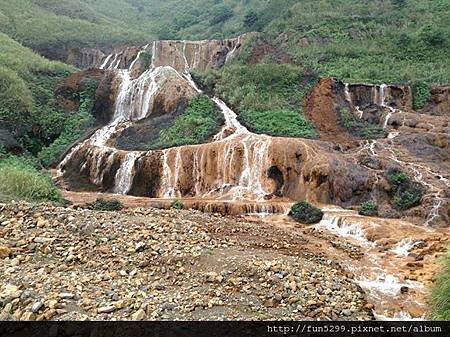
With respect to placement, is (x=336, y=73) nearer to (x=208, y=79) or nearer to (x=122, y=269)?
(x=208, y=79)

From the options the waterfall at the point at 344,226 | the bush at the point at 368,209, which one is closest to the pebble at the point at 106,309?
the waterfall at the point at 344,226

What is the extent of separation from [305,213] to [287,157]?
170 inches

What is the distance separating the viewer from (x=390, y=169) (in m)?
18.0

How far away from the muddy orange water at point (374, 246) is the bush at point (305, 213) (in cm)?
26

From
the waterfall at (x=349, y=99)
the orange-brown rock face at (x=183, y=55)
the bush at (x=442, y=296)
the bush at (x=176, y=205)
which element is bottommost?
the bush at (x=176, y=205)

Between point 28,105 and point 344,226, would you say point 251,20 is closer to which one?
point 28,105

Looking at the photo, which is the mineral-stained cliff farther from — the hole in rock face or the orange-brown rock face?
the orange-brown rock face

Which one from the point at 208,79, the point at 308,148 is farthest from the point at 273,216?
the point at 208,79

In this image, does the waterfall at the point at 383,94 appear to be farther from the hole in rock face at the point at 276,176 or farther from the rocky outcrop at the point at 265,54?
the hole in rock face at the point at 276,176

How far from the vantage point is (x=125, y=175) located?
20484 millimetres

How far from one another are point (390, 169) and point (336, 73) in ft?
45.3

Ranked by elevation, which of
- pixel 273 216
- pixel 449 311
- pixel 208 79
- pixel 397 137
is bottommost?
pixel 273 216

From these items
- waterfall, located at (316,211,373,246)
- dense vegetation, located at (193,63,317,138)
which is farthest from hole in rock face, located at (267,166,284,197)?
dense vegetation, located at (193,63,317,138)

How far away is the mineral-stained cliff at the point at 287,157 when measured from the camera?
693 inches
